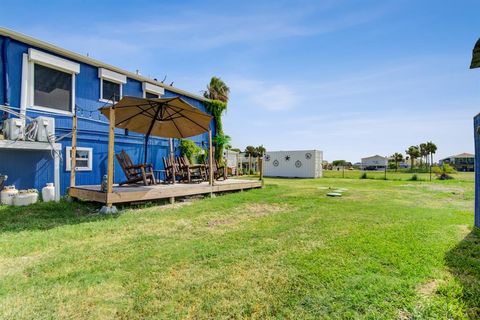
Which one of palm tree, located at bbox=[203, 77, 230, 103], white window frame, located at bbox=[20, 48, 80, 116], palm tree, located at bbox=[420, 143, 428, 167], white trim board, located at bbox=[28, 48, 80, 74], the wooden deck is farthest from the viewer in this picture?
palm tree, located at bbox=[420, 143, 428, 167]

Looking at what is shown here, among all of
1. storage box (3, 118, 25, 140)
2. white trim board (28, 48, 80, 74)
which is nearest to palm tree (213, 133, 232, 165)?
white trim board (28, 48, 80, 74)

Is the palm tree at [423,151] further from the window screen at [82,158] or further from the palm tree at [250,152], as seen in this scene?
the window screen at [82,158]

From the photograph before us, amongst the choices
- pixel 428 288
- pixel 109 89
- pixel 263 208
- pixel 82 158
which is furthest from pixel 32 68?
pixel 428 288

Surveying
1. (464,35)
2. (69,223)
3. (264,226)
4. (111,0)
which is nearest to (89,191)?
(69,223)

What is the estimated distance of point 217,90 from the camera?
1998 centimetres

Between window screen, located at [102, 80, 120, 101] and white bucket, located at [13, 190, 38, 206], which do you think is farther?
window screen, located at [102, 80, 120, 101]

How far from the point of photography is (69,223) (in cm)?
463

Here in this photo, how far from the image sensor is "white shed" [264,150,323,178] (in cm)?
2059

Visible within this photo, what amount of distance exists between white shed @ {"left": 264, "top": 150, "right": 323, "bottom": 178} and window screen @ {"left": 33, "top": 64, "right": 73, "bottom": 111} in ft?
54.8

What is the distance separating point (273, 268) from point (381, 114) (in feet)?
65.0

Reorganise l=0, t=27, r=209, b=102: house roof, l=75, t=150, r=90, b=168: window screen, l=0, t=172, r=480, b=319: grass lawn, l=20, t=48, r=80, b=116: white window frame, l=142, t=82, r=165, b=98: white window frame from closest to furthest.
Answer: l=0, t=172, r=480, b=319: grass lawn
l=0, t=27, r=209, b=102: house roof
l=20, t=48, r=80, b=116: white window frame
l=75, t=150, r=90, b=168: window screen
l=142, t=82, r=165, b=98: white window frame

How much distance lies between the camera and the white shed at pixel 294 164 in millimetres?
20594

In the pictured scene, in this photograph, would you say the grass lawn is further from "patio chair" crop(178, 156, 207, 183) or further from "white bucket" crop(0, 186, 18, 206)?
"patio chair" crop(178, 156, 207, 183)

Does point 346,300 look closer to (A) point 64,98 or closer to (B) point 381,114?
(A) point 64,98
